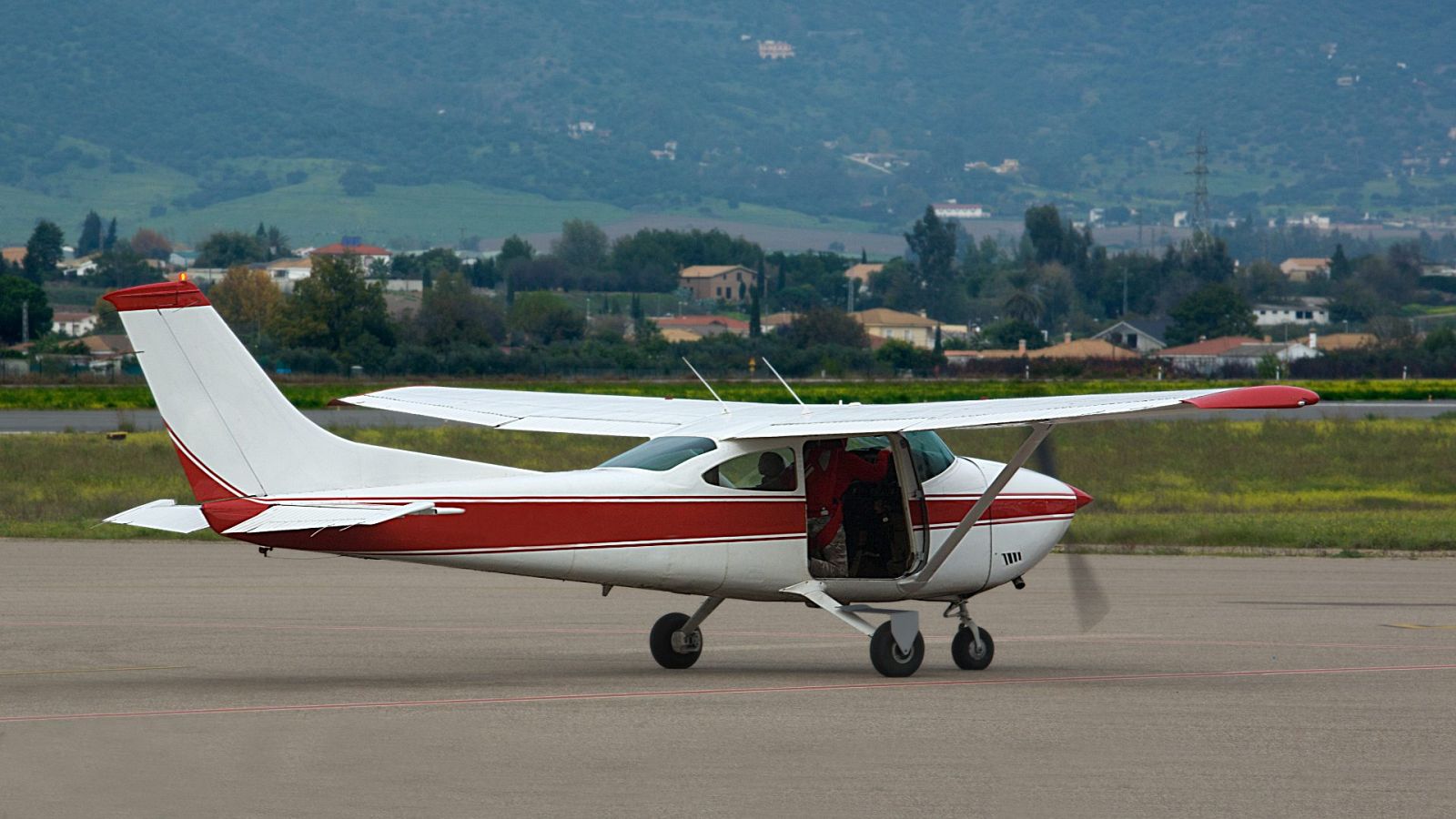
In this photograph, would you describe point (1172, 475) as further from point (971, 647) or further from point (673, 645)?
point (673, 645)

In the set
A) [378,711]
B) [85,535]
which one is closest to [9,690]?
[378,711]

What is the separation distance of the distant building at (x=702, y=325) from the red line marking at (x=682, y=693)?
143 meters

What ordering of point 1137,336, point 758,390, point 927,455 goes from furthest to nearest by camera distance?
point 1137,336 < point 758,390 < point 927,455

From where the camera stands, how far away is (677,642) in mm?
14172

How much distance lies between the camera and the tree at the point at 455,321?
4087 inches

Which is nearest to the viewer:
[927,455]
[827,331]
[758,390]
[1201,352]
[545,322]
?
[927,455]

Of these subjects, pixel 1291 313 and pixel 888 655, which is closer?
pixel 888 655

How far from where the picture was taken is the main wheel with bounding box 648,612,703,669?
1417cm

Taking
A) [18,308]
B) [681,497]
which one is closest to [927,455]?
[681,497]

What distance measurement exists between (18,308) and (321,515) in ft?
383

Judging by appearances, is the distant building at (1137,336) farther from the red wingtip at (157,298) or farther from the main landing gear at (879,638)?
the red wingtip at (157,298)

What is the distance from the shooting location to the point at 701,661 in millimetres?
14641

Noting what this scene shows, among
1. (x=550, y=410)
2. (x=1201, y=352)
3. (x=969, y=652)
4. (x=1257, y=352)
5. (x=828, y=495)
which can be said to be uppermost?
(x=550, y=410)

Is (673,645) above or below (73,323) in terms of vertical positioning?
below
